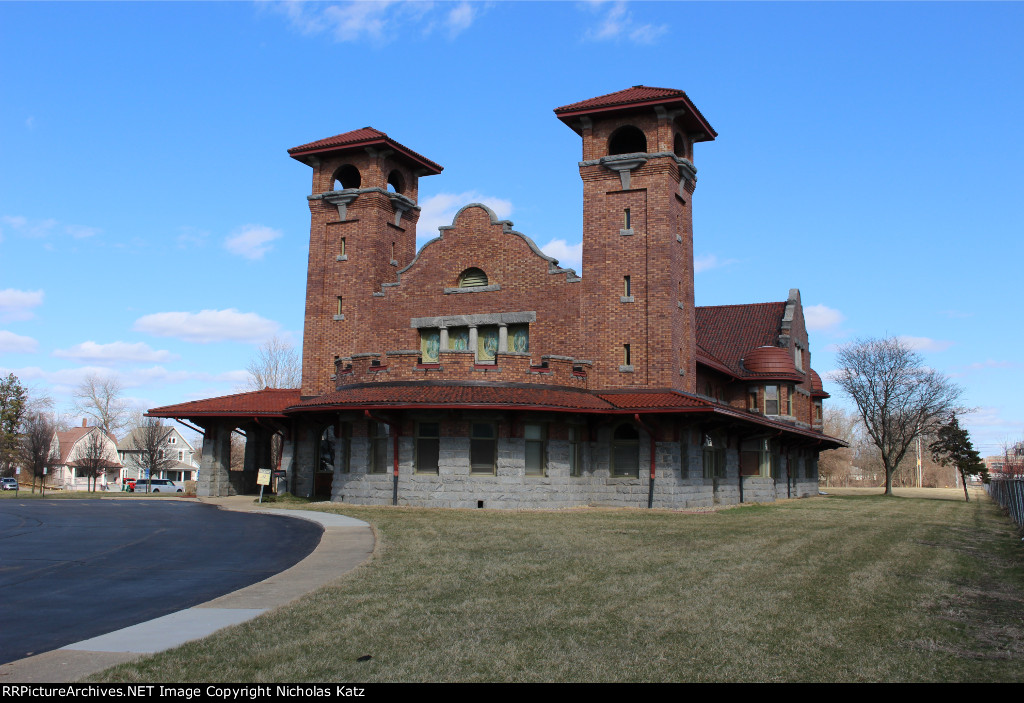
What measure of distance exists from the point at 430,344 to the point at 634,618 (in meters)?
25.8

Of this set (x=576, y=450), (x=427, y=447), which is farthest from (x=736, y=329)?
(x=427, y=447)

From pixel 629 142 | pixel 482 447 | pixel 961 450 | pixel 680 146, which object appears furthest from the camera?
pixel 961 450

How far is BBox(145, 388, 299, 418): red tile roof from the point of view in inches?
1356

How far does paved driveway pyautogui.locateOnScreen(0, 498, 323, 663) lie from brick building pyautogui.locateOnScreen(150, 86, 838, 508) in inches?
255

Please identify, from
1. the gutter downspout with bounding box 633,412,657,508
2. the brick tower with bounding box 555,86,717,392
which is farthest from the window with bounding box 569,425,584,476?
the brick tower with bounding box 555,86,717,392

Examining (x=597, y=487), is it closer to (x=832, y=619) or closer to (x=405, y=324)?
(x=405, y=324)

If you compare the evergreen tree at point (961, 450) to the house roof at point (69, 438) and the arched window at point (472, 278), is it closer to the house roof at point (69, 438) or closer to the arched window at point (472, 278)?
the arched window at point (472, 278)

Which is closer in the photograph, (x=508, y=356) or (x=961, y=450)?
(x=508, y=356)

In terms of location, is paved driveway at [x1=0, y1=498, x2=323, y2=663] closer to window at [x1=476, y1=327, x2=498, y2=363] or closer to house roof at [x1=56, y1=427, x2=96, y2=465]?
window at [x1=476, y1=327, x2=498, y2=363]

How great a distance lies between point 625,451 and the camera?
2986 centimetres

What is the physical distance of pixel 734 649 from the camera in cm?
779

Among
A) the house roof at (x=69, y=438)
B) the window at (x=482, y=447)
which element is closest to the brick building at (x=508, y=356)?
the window at (x=482, y=447)

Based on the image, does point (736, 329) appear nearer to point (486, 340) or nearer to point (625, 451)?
point (486, 340)

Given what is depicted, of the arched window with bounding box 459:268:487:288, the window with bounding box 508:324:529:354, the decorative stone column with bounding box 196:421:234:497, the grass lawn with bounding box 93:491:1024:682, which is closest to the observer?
the grass lawn with bounding box 93:491:1024:682
